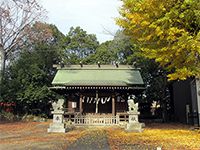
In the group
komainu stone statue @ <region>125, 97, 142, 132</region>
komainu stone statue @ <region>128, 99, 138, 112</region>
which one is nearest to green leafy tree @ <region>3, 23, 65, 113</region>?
komainu stone statue @ <region>128, 99, 138, 112</region>

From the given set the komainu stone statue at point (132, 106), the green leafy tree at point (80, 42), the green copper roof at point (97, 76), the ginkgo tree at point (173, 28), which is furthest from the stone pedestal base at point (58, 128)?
the green leafy tree at point (80, 42)

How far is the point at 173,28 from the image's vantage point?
12.5 m

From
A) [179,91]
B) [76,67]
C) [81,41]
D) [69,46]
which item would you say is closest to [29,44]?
[76,67]

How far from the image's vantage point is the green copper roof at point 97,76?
23.8 m

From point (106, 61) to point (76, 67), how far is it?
13.7 metres

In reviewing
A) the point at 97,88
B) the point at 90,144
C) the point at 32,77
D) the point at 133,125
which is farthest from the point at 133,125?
the point at 32,77

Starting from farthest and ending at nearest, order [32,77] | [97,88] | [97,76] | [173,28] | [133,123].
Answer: [32,77]
[97,76]
[97,88]
[133,123]
[173,28]

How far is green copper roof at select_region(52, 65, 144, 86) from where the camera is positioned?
23766 millimetres

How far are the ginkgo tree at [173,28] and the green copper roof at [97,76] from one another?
996 cm

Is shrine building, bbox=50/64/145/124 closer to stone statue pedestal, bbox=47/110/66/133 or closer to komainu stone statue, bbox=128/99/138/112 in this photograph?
komainu stone statue, bbox=128/99/138/112

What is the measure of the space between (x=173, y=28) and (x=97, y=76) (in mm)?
15034

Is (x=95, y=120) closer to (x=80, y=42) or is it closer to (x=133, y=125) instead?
(x=133, y=125)

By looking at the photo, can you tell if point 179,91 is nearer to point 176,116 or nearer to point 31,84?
point 176,116

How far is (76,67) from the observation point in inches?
1151
